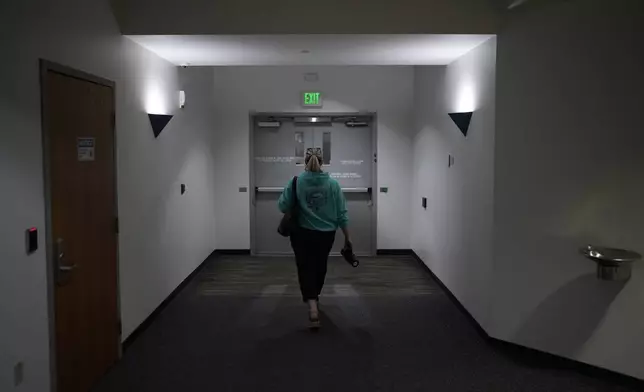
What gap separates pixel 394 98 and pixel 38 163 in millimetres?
5638

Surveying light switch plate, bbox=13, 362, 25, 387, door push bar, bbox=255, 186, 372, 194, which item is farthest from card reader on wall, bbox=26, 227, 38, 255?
door push bar, bbox=255, 186, 372, 194

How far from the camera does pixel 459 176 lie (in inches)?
211

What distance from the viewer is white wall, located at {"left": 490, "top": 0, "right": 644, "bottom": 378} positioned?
379 cm

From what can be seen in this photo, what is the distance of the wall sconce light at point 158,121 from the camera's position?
4.84 m

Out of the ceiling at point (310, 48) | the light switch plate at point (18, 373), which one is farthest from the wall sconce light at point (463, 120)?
the light switch plate at point (18, 373)

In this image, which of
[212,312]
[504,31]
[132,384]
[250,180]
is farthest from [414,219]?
[132,384]

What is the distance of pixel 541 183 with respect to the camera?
13.5 ft

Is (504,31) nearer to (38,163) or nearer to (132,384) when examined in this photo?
(38,163)

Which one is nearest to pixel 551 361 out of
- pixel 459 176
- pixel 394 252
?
pixel 459 176

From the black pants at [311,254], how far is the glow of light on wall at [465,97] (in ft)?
5.39

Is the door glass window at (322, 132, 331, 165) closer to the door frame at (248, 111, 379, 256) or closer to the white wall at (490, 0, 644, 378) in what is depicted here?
the door frame at (248, 111, 379, 256)

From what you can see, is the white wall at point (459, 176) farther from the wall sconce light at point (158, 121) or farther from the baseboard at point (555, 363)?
the wall sconce light at point (158, 121)

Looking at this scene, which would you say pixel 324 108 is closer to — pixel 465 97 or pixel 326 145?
pixel 326 145

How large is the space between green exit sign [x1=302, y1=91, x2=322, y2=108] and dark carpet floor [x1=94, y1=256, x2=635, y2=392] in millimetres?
2660
